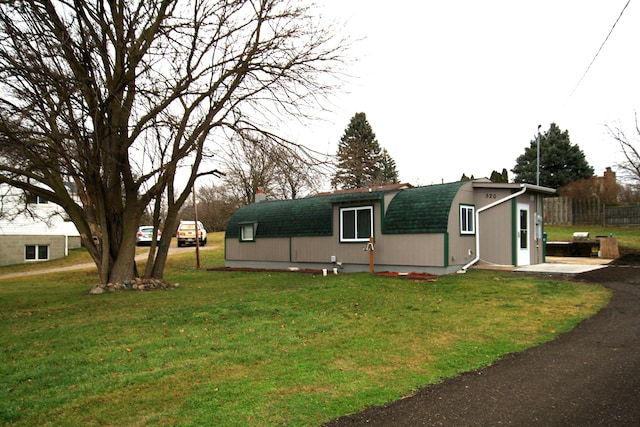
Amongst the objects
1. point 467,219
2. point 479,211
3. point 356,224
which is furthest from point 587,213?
point 356,224

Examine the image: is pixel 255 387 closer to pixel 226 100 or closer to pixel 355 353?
pixel 355 353

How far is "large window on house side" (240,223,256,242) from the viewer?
2169cm

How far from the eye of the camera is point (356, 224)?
1711 cm

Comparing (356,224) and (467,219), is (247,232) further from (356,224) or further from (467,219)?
(467,219)

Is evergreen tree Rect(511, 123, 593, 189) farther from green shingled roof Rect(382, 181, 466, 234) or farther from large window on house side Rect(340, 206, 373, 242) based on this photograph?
large window on house side Rect(340, 206, 373, 242)

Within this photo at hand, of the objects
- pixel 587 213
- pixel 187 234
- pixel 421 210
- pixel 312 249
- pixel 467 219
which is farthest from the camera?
pixel 187 234

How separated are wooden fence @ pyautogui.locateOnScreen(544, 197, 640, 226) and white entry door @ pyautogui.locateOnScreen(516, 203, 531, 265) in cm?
1911

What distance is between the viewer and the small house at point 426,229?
14.9m

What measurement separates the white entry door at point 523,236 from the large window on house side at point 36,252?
1088 inches

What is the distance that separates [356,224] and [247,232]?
6959mm

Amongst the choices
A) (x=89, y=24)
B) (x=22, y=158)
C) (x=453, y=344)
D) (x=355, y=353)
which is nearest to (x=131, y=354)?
(x=355, y=353)

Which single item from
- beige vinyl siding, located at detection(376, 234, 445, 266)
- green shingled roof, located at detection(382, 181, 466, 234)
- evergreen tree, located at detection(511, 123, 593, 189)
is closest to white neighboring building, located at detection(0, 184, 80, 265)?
beige vinyl siding, located at detection(376, 234, 445, 266)

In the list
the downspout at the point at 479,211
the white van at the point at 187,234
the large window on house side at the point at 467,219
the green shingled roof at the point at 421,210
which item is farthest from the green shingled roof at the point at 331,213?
the white van at the point at 187,234

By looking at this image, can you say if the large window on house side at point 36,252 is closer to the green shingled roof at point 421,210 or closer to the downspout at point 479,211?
the green shingled roof at point 421,210
